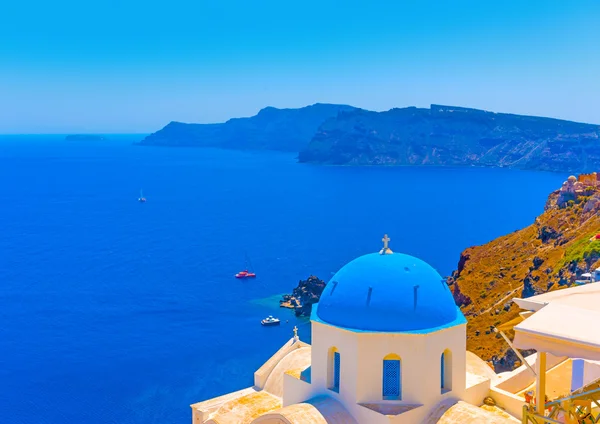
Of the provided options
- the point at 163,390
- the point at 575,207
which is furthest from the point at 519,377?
the point at 575,207

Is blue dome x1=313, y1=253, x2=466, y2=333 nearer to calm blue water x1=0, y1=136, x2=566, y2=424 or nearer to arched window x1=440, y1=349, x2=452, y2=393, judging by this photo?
arched window x1=440, y1=349, x2=452, y2=393

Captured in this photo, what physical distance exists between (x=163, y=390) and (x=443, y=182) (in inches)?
5182

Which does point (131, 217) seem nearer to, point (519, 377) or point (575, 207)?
point (575, 207)

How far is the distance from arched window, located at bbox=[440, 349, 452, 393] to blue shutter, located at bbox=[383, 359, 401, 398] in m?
1.26

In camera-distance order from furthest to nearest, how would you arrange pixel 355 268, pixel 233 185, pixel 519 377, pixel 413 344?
1. pixel 233 185
2. pixel 519 377
3. pixel 355 268
4. pixel 413 344

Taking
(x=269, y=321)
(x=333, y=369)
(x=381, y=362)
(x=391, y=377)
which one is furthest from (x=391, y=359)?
(x=269, y=321)

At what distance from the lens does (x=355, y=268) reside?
15734mm

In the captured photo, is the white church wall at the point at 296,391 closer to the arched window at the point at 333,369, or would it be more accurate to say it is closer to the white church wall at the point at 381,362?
the arched window at the point at 333,369

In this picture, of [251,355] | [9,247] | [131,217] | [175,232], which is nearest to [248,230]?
[175,232]

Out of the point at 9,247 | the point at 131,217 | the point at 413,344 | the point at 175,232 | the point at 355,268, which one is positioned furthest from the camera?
the point at 131,217

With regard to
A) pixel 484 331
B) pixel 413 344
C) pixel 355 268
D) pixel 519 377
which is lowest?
pixel 484 331

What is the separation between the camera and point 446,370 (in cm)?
1551

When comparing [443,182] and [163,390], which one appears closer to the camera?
[163,390]

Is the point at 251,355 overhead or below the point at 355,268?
below
